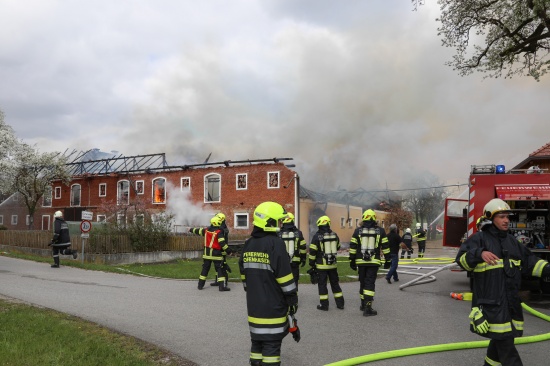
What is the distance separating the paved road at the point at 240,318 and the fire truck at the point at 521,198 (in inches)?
73.1

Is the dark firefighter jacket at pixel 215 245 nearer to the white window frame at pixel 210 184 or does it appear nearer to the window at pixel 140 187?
the white window frame at pixel 210 184

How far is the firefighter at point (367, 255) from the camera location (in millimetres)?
7360

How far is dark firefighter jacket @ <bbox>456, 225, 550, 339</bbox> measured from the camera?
3.87m

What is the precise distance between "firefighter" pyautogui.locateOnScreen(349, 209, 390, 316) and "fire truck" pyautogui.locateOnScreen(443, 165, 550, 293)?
308 cm

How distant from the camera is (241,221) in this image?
29016 mm

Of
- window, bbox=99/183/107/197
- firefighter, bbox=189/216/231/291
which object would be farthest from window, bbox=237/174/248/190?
firefighter, bbox=189/216/231/291

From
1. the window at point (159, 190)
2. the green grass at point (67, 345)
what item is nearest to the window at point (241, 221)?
the window at point (159, 190)

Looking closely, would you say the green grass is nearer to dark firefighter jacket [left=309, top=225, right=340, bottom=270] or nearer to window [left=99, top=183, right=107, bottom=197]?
dark firefighter jacket [left=309, top=225, right=340, bottom=270]

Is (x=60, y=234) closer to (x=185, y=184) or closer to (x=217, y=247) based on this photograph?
(x=217, y=247)

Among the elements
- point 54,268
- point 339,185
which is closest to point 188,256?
point 54,268

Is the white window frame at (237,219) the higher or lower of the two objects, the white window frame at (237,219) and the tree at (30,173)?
the lower

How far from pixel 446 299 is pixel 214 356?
18.6 feet

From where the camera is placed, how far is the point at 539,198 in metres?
8.86

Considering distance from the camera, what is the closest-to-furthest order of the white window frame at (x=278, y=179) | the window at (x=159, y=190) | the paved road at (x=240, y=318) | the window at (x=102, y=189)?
the paved road at (x=240, y=318) → the white window frame at (x=278, y=179) → the window at (x=159, y=190) → the window at (x=102, y=189)
